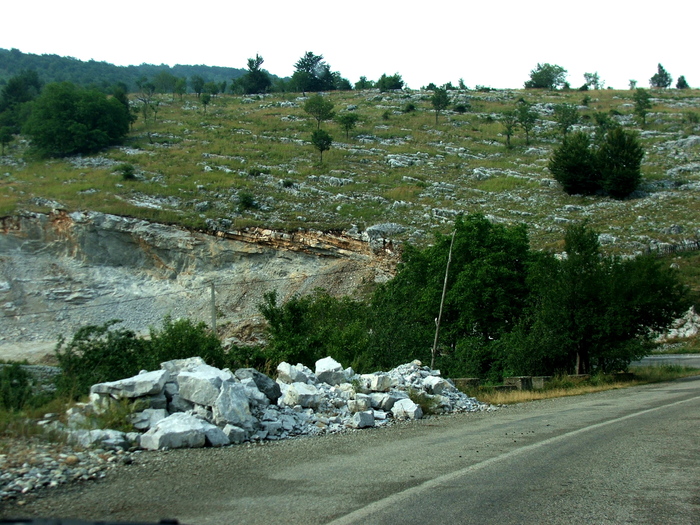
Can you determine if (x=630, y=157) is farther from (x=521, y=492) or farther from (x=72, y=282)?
(x=521, y=492)

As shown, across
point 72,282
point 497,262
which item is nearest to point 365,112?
point 72,282

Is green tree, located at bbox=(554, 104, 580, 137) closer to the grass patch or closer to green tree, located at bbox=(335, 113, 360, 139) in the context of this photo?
green tree, located at bbox=(335, 113, 360, 139)

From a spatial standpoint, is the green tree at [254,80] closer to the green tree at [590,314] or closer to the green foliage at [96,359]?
the green tree at [590,314]

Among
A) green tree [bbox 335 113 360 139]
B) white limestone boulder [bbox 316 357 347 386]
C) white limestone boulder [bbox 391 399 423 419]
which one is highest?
green tree [bbox 335 113 360 139]

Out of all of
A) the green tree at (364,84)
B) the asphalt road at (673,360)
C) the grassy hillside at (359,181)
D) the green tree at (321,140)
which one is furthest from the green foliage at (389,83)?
the asphalt road at (673,360)

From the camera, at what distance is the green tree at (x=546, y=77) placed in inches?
4114

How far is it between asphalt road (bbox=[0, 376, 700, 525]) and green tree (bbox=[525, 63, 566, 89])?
104807 mm

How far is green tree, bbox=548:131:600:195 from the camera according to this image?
48000 mm

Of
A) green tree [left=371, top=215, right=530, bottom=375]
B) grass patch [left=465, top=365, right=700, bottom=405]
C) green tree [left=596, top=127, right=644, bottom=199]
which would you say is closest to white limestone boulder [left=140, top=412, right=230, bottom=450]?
grass patch [left=465, top=365, right=700, bottom=405]

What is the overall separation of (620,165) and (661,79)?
266 feet

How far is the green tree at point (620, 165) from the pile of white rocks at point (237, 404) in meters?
39.5

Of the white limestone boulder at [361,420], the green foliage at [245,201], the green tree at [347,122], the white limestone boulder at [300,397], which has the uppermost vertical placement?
the green tree at [347,122]

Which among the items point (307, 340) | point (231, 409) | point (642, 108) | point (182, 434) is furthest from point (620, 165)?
point (182, 434)

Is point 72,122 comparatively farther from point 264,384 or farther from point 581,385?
point 264,384
